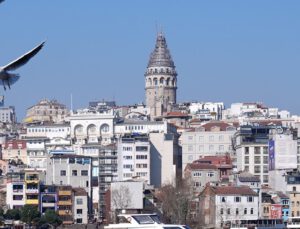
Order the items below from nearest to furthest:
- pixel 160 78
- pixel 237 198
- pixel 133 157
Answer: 1. pixel 237 198
2. pixel 133 157
3. pixel 160 78

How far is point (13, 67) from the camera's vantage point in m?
10.8

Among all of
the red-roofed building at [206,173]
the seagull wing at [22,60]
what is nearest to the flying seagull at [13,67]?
the seagull wing at [22,60]

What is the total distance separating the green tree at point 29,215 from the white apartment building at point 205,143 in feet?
130

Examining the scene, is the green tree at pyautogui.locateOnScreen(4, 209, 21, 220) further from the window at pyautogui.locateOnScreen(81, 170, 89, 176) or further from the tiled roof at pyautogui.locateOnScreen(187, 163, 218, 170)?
the tiled roof at pyautogui.locateOnScreen(187, 163, 218, 170)

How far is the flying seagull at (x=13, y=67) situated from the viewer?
1052 cm

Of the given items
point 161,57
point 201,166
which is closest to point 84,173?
point 201,166

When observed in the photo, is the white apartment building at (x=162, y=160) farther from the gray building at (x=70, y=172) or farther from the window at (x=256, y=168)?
the gray building at (x=70, y=172)

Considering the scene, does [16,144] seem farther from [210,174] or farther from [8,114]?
[8,114]

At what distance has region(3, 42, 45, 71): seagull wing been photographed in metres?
10.8

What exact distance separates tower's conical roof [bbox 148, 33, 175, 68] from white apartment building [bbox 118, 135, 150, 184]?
73541 millimetres

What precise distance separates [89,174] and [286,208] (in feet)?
53.9

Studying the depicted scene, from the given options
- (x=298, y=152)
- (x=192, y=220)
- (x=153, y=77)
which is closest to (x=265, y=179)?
(x=298, y=152)

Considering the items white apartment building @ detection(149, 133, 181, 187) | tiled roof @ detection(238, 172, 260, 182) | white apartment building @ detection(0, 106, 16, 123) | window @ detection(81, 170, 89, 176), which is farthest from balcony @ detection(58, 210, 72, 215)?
white apartment building @ detection(0, 106, 16, 123)

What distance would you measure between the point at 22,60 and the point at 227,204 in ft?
192
